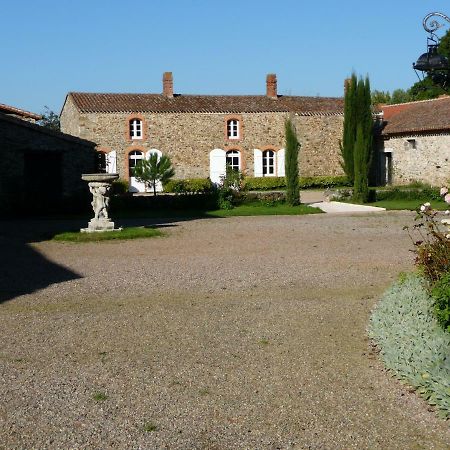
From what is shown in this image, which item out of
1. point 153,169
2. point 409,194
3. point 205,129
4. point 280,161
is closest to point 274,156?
point 280,161

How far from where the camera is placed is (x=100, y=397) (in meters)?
4.99

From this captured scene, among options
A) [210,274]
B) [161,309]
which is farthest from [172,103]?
[161,309]

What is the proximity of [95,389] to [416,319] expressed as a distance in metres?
2.83

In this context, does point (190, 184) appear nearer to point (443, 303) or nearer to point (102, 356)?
point (102, 356)

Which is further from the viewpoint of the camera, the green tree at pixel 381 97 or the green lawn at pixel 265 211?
the green tree at pixel 381 97

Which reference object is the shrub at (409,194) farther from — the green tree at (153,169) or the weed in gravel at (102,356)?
the weed in gravel at (102,356)

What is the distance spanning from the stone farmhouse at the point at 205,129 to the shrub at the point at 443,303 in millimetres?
27263

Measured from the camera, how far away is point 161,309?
26.4ft

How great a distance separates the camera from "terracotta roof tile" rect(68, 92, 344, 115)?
33.2 metres

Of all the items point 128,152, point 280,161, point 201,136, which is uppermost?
point 201,136

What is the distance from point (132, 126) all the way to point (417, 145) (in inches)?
527

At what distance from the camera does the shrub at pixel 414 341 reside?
467 cm

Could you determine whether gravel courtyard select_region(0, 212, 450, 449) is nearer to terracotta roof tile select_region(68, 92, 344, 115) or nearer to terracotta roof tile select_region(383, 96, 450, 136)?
terracotta roof tile select_region(383, 96, 450, 136)

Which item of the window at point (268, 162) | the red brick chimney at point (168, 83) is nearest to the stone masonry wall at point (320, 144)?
the window at point (268, 162)
